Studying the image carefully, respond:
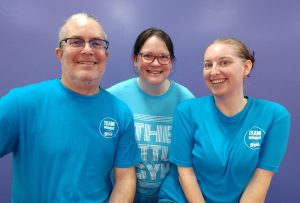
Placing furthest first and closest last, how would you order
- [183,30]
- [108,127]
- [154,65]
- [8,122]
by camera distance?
A: 1. [183,30]
2. [154,65]
3. [108,127]
4. [8,122]

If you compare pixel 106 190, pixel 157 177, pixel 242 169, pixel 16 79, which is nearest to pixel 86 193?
pixel 106 190

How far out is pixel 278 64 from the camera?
6.33ft

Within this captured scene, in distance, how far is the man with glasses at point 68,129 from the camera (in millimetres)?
1083

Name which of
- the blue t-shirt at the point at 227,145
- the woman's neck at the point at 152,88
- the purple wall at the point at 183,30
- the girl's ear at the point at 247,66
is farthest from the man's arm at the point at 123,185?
the purple wall at the point at 183,30

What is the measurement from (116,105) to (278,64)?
4.29 feet

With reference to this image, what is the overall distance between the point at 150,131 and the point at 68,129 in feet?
1.42

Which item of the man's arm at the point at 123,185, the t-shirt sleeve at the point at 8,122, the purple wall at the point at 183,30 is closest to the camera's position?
the t-shirt sleeve at the point at 8,122

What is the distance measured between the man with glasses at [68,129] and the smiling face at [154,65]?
0.85ft

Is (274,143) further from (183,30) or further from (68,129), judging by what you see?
(183,30)

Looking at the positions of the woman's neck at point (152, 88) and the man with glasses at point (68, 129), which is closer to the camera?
the man with glasses at point (68, 129)

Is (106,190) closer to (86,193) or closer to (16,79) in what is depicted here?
(86,193)

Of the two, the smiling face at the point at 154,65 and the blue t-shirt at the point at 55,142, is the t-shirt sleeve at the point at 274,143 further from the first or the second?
the blue t-shirt at the point at 55,142

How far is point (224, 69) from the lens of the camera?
3.93ft

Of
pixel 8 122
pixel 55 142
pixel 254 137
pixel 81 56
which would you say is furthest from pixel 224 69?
pixel 8 122
